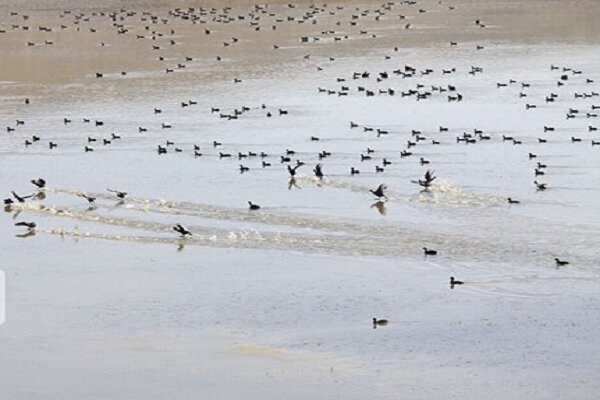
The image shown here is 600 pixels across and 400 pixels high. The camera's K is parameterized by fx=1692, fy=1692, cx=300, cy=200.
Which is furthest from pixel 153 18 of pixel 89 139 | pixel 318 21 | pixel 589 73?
pixel 89 139

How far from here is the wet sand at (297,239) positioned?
83.3ft

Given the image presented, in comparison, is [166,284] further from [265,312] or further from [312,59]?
[312,59]

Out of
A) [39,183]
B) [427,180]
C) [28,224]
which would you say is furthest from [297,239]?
[39,183]

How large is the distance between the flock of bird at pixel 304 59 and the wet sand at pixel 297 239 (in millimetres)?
249

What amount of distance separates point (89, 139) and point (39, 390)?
23.9m

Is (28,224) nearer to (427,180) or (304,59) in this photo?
(427,180)

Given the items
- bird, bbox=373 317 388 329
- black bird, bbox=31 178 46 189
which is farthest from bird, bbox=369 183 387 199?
bird, bbox=373 317 388 329

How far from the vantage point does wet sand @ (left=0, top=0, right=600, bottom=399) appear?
25.4m

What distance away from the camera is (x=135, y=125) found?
167 ft

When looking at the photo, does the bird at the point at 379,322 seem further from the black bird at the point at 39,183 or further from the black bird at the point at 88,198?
the black bird at the point at 39,183

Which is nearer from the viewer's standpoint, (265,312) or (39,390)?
(39,390)

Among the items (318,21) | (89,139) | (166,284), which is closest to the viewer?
(166,284)

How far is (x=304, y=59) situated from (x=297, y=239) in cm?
3504

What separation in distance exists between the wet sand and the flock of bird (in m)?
0.25
